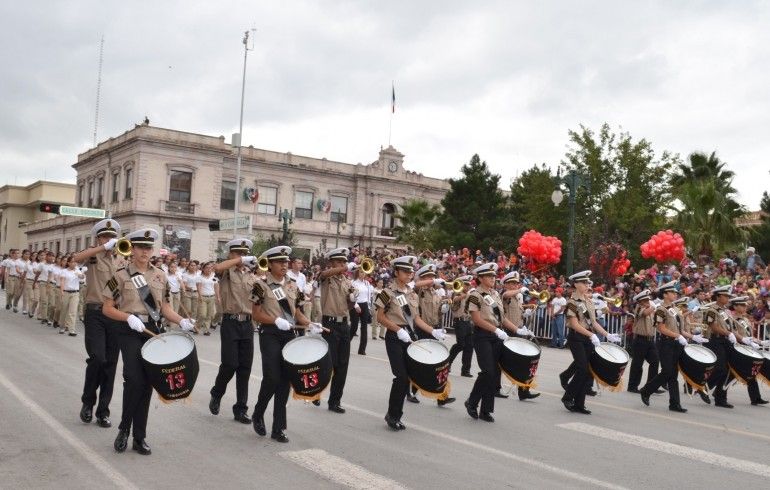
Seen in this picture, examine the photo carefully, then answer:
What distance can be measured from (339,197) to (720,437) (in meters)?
58.6

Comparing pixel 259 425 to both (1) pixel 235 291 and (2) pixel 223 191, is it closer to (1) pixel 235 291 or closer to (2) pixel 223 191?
(1) pixel 235 291

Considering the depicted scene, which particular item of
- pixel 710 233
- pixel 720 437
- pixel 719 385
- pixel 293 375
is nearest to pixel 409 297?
pixel 293 375

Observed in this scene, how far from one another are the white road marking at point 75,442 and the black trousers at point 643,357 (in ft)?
27.0

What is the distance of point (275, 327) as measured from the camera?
327 inches

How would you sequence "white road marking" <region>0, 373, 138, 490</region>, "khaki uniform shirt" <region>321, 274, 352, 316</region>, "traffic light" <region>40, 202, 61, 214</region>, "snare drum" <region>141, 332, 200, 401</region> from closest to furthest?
"white road marking" <region>0, 373, 138, 490</region> → "snare drum" <region>141, 332, 200, 401</region> → "khaki uniform shirt" <region>321, 274, 352, 316</region> → "traffic light" <region>40, 202, 61, 214</region>

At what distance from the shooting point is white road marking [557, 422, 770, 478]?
7.62 metres

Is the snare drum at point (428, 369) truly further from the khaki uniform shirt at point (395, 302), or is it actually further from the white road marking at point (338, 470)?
the white road marking at point (338, 470)

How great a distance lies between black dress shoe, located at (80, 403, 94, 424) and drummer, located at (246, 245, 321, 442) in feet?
5.57

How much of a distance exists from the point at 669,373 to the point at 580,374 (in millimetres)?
1873

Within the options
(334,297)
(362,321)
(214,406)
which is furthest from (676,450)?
(362,321)

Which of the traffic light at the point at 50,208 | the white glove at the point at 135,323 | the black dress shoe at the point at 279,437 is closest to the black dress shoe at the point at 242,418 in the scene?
the black dress shoe at the point at 279,437

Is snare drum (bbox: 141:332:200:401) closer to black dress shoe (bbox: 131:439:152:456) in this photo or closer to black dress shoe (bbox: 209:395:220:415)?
black dress shoe (bbox: 131:439:152:456)

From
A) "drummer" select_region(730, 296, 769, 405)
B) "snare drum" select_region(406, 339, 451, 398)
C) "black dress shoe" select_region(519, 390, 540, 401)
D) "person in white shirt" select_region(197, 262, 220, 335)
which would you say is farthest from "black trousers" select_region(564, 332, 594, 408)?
"person in white shirt" select_region(197, 262, 220, 335)

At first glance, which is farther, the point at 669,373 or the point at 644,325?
the point at 644,325
